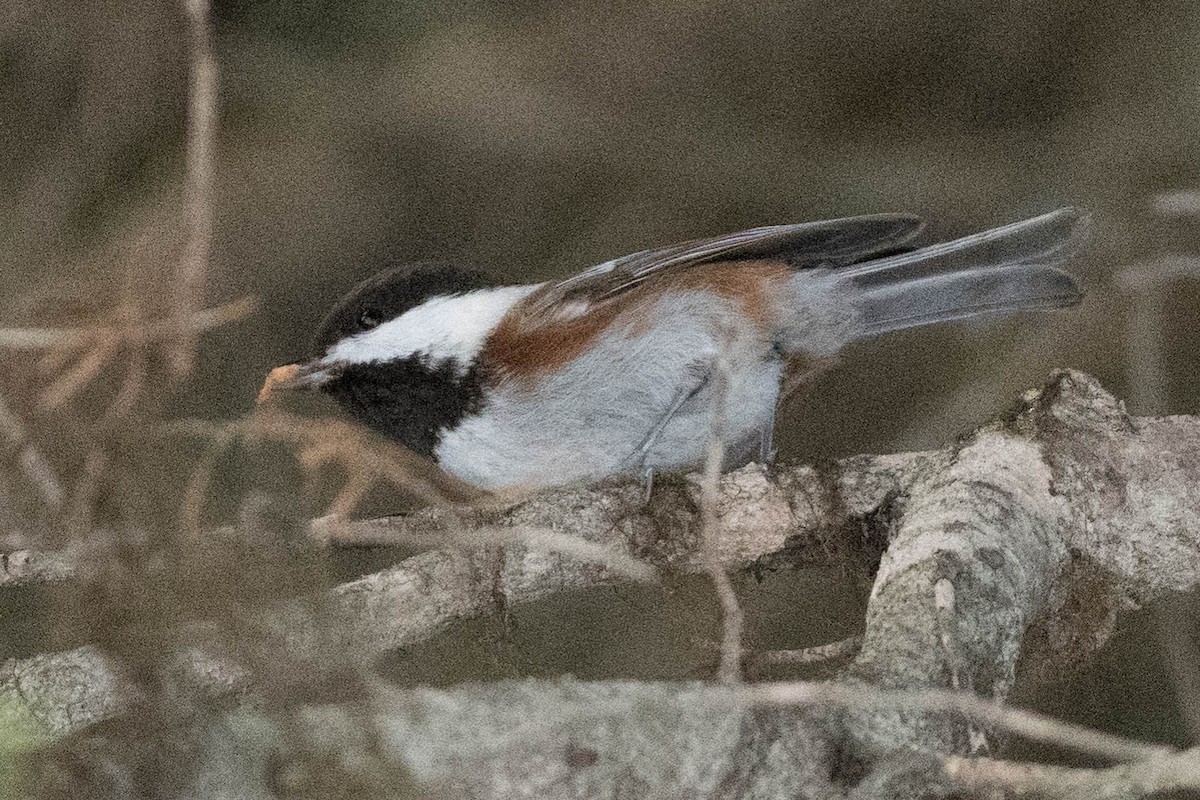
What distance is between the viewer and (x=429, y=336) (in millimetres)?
2607

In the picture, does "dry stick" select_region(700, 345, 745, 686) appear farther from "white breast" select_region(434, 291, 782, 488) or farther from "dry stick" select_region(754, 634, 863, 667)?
"white breast" select_region(434, 291, 782, 488)

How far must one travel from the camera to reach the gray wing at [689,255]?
8.66 feet

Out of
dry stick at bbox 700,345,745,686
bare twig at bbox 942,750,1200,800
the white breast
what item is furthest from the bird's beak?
bare twig at bbox 942,750,1200,800

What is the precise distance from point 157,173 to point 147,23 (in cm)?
40

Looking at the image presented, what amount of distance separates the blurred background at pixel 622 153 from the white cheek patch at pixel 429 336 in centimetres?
84

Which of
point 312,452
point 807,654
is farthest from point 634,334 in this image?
point 312,452

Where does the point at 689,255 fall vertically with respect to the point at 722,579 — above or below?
above

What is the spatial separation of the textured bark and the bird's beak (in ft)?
1.24

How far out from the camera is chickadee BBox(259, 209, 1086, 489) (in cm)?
257

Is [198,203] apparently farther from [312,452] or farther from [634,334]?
[634,334]

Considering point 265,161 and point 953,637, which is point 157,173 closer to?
point 265,161

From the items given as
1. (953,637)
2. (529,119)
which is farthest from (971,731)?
(529,119)

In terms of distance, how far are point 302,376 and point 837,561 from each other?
1076mm

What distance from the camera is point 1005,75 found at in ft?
12.4
